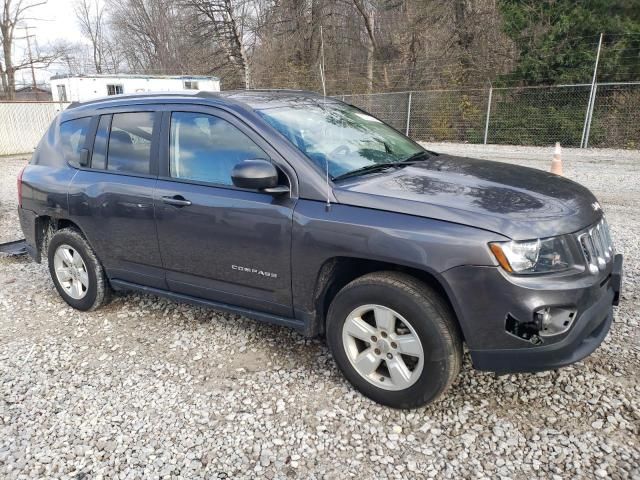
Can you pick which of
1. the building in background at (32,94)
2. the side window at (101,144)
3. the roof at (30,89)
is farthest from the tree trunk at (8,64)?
the side window at (101,144)

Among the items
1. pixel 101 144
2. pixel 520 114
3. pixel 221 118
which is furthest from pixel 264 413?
pixel 520 114

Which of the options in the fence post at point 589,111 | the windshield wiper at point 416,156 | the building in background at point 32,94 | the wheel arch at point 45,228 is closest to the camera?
the windshield wiper at point 416,156

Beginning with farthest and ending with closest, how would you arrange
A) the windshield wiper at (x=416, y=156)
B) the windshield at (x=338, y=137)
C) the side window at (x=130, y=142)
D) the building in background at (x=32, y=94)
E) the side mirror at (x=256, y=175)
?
1. the building in background at (x=32, y=94)
2. the side window at (x=130, y=142)
3. the windshield wiper at (x=416, y=156)
4. the windshield at (x=338, y=137)
5. the side mirror at (x=256, y=175)

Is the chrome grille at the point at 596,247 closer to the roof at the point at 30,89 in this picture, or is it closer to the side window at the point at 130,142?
the side window at the point at 130,142

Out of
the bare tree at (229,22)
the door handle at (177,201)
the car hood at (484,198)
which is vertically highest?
the bare tree at (229,22)

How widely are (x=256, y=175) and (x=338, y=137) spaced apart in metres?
0.84

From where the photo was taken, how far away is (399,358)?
2.75 m

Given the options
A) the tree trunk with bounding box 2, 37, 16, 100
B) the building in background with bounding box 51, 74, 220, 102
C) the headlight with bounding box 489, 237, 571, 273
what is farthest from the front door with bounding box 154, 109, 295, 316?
the tree trunk with bounding box 2, 37, 16, 100

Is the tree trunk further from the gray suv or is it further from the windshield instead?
the windshield

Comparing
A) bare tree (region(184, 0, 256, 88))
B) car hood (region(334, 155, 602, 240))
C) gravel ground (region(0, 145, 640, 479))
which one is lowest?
gravel ground (region(0, 145, 640, 479))

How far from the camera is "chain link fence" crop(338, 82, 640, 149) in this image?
1434cm

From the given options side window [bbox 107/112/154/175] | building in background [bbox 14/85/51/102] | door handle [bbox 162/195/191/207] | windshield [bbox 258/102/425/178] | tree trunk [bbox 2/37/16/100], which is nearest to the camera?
windshield [bbox 258/102/425/178]

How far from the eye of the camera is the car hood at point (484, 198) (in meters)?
2.46

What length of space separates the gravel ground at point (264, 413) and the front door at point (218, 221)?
49 cm
